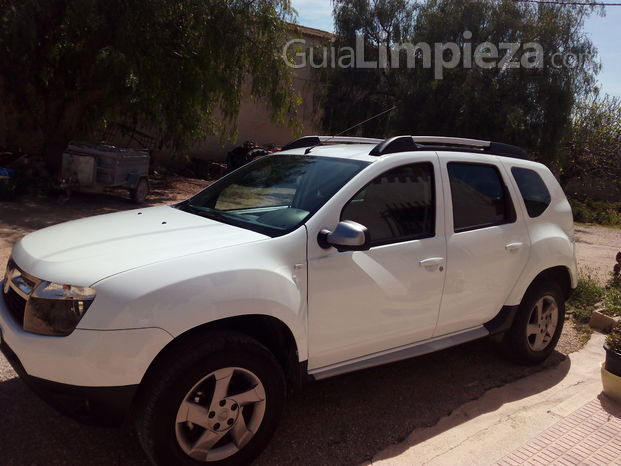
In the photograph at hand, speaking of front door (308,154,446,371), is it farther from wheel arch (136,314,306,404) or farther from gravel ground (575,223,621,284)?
gravel ground (575,223,621,284)

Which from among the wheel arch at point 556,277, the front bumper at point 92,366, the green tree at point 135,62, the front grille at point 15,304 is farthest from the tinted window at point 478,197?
the green tree at point 135,62

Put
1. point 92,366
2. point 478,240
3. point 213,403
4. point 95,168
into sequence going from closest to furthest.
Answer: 1. point 92,366
2. point 213,403
3. point 478,240
4. point 95,168

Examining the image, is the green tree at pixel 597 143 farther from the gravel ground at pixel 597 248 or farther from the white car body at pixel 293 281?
the white car body at pixel 293 281

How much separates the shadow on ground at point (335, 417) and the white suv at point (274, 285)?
328mm

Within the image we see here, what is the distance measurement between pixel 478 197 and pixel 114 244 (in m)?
2.63

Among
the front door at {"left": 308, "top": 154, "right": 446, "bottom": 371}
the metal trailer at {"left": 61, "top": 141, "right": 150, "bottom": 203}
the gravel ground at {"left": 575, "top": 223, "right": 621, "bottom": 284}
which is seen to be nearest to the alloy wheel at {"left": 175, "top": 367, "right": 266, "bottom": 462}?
the front door at {"left": 308, "top": 154, "right": 446, "bottom": 371}

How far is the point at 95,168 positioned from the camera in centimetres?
1090

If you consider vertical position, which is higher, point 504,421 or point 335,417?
point 335,417

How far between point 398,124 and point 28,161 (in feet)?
35.5

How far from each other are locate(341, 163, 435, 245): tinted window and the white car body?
0.07 meters

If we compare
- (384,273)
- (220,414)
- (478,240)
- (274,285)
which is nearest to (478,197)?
(478,240)

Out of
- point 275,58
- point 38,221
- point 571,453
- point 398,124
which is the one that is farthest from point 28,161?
point 571,453

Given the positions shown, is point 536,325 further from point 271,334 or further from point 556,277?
point 271,334

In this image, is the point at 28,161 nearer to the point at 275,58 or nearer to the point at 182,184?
the point at 182,184
